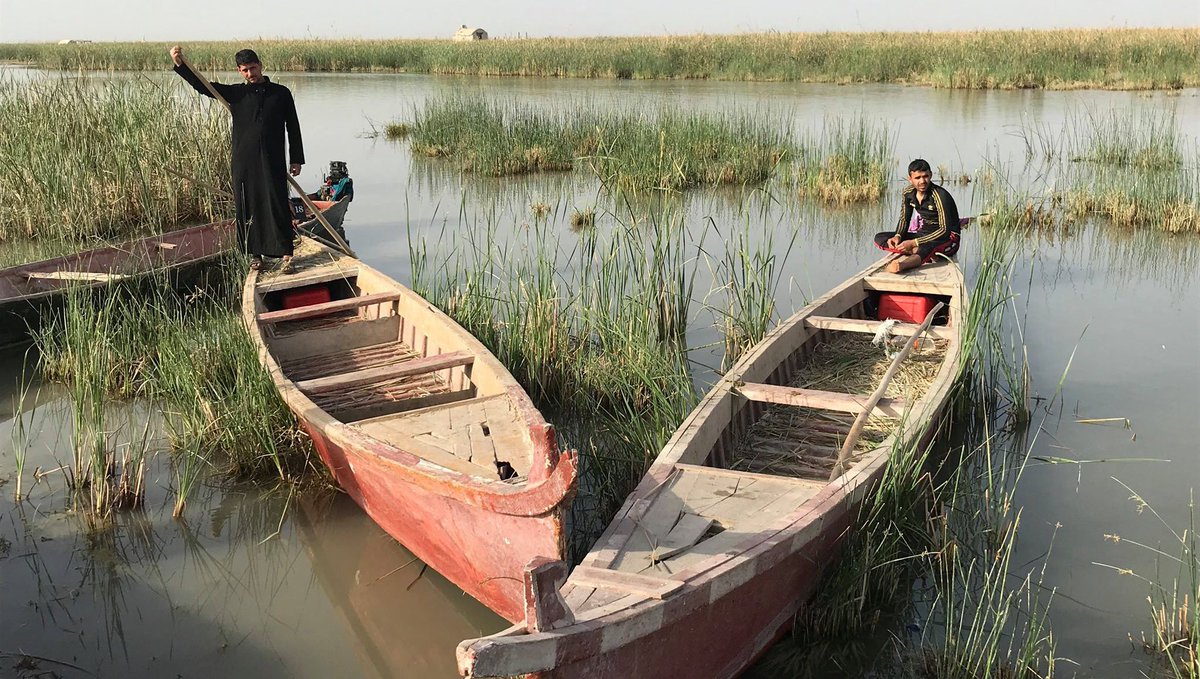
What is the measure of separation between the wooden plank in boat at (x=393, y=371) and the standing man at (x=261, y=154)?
1996 millimetres

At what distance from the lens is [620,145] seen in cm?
1153

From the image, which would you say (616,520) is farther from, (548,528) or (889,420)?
(889,420)

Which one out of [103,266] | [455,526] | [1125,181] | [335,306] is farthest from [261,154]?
[1125,181]

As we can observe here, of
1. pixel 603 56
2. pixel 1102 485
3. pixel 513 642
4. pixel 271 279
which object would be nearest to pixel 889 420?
pixel 1102 485

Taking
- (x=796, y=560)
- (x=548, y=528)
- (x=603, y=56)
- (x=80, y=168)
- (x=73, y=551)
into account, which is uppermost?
(x=603, y=56)

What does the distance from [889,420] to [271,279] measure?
3970mm

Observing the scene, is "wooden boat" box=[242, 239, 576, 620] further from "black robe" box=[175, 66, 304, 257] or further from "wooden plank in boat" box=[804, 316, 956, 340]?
"wooden plank in boat" box=[804, 316, 956, 340]

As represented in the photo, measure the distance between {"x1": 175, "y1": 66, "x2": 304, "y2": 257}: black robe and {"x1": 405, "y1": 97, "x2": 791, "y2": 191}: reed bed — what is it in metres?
4.37

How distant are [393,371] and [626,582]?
2285 millimetres

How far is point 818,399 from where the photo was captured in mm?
4480

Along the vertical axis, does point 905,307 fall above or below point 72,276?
below

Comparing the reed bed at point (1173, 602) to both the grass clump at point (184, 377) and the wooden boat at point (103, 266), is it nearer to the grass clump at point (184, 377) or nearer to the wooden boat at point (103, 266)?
the grass clump at point (184, 377)

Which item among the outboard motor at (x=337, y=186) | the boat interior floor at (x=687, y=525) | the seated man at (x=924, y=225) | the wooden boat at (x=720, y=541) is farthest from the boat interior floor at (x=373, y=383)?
the outboard motor at (x=337, y=186)

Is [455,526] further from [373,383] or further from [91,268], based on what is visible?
[91,268]
